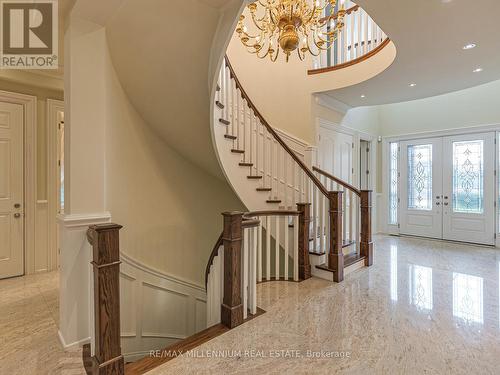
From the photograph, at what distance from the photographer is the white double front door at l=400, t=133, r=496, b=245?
5.10 meters

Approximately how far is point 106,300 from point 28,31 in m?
2.25

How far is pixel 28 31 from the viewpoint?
225 centimetres

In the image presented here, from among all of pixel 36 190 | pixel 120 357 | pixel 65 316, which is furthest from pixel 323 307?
pixel 36 190

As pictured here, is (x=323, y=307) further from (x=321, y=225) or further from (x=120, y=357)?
(x=120, y=357)

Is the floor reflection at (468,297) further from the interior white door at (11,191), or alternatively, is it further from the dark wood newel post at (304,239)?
the interior white door at (11,191)

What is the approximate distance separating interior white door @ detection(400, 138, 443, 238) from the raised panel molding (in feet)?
15.7

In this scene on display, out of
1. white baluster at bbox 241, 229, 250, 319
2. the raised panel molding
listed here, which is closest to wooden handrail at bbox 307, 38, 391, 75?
white baluster at bbox 241, 229, 250, 319

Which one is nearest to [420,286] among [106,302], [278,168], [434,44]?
[278,168]

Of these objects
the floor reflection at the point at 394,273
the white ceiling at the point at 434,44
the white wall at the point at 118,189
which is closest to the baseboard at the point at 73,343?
the white wall at the point at 118,189

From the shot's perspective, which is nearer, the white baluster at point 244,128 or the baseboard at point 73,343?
the baseboard at point 73,343

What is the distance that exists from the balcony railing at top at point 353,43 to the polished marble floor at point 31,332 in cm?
449

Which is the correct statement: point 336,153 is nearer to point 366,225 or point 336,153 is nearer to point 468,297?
point 366,225

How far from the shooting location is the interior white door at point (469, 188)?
506 cm

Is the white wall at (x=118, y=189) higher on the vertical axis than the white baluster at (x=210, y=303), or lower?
higher
